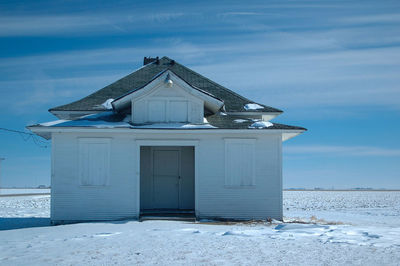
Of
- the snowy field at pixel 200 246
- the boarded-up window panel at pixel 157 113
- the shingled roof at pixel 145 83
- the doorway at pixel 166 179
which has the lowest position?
the snowy field at pixel 200 246

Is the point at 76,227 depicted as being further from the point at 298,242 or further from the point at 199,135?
the point at 298,242

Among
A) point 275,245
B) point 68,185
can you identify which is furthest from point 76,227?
point 275,245

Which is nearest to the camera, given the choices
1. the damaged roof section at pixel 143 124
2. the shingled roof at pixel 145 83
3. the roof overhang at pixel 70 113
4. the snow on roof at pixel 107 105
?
the damaged roof section at pixel 143 124

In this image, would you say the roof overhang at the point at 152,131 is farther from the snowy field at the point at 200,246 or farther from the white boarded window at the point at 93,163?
the snowy field at the point at 200,246

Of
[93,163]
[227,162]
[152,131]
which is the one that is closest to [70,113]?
[93,163]

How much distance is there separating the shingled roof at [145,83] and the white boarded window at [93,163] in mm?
2711

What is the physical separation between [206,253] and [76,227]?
5.58 meters

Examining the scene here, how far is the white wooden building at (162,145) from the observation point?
1530 centimetres

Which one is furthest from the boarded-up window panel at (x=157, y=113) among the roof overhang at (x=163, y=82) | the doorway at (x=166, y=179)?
the doorway at (x=166, y=179)

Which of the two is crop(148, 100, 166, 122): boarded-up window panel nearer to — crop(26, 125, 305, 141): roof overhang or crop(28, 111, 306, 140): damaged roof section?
crop(28, 111, 306, 140): damaged roof section

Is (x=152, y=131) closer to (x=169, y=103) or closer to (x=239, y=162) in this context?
(x=169, y=103)

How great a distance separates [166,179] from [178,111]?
3164 millimetres

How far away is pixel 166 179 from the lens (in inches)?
701

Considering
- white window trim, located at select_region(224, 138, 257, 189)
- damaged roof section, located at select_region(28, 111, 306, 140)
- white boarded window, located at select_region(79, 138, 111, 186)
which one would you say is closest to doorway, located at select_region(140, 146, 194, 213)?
damaged roof section, located at select_region(28, 111, 306, 140)
